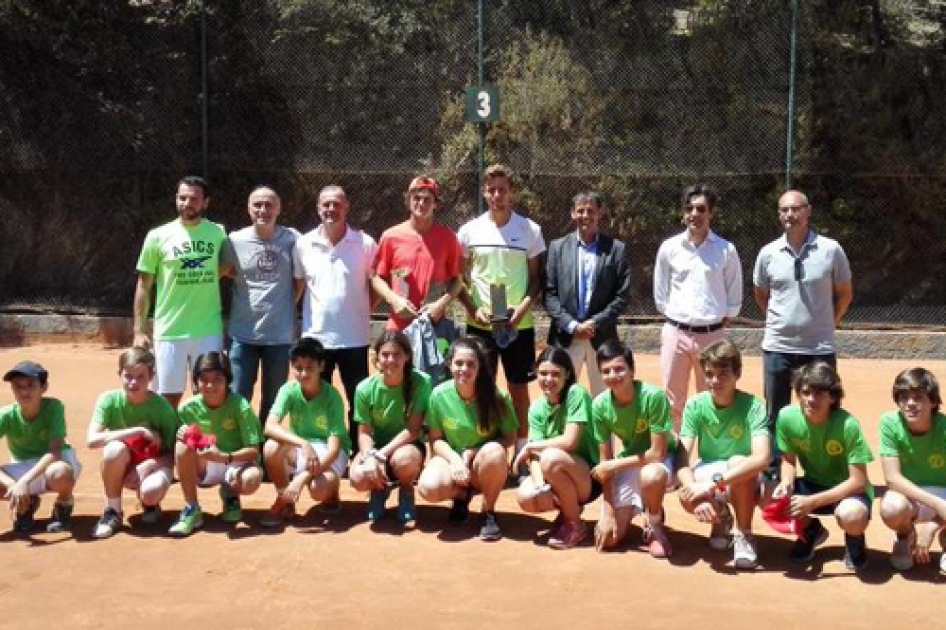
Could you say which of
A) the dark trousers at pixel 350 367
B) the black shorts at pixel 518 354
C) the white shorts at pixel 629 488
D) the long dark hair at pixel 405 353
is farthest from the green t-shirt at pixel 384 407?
the white shorts at pixel 629 488

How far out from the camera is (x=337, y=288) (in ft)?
20.2

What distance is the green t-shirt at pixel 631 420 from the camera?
5219mm

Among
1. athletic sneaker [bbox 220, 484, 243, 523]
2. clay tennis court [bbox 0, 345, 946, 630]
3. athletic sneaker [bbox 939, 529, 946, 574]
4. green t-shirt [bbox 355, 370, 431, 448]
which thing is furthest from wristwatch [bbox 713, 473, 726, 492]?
athletic sneaker [bbox 220, 484, 243, 523]

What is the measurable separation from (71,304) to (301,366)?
8492mm

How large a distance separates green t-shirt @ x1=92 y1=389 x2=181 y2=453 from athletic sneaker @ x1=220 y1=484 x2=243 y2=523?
1.20 ft

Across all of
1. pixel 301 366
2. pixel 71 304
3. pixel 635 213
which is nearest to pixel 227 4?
pixel 71 304

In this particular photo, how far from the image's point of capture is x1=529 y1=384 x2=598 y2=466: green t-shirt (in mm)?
5246

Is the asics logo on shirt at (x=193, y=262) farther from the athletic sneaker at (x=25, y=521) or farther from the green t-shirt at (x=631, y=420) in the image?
the green t-shirt at (x=631, y=420)

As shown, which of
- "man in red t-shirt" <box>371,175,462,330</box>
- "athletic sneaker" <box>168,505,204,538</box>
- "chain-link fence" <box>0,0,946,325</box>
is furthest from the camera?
"chain-link fence" <box>0,0,946,325</box>

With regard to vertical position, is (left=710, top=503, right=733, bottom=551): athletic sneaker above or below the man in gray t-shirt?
below

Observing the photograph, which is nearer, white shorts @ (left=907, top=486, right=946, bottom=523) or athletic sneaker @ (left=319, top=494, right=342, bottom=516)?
white shorts @ (left=907, top=486, right=946, bottom=523)

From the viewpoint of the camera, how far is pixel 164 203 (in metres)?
13.7

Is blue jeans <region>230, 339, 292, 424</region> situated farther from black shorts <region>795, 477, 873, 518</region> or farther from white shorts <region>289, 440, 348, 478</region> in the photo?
black shorts <region>795, 477, 873, 518</region>

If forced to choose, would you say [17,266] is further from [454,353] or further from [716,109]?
[454,353]
